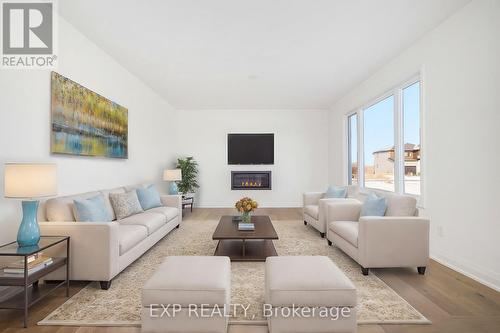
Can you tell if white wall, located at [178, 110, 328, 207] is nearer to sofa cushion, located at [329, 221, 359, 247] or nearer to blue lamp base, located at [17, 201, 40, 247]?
sofa cushion, located at [329, 221, 359, 247]

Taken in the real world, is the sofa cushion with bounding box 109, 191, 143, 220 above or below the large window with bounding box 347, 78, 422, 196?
below

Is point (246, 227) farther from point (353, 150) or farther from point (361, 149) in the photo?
point (353, 150)

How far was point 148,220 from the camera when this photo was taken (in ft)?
11.8

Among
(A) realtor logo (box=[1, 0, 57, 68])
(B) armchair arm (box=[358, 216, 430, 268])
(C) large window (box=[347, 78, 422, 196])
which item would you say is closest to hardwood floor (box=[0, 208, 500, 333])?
(B) armchair arm (box=[358, 216, 430, 268])

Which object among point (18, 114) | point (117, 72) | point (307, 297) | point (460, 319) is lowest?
point (460, 319)

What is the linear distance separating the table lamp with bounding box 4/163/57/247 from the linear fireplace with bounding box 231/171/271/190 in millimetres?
5458

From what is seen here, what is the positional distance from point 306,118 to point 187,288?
675 cm

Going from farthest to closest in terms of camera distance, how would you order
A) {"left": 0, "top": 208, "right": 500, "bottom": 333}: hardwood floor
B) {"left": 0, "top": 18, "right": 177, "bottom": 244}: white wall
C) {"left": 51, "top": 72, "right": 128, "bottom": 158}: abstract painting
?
{"left": 51, "top": 72, "right": 128, "bottom": 158}: abstract painting, {"left": 0, "top": 18, "right": 177, "bottom": 244}: white wall, {"left": 0, "top": 208, "right": 500, "bottom": 333}: hardwood floor

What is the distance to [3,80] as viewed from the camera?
2434 millimetres

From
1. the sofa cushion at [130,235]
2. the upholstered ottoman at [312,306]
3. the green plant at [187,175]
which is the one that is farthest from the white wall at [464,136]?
the green plant at [187,175]

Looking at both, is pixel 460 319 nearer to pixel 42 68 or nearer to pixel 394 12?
pixel 394 12

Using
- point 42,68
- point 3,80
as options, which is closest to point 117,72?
point 42,68

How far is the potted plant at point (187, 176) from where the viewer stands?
7.04 metres

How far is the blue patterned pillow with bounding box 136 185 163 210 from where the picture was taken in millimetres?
4352
